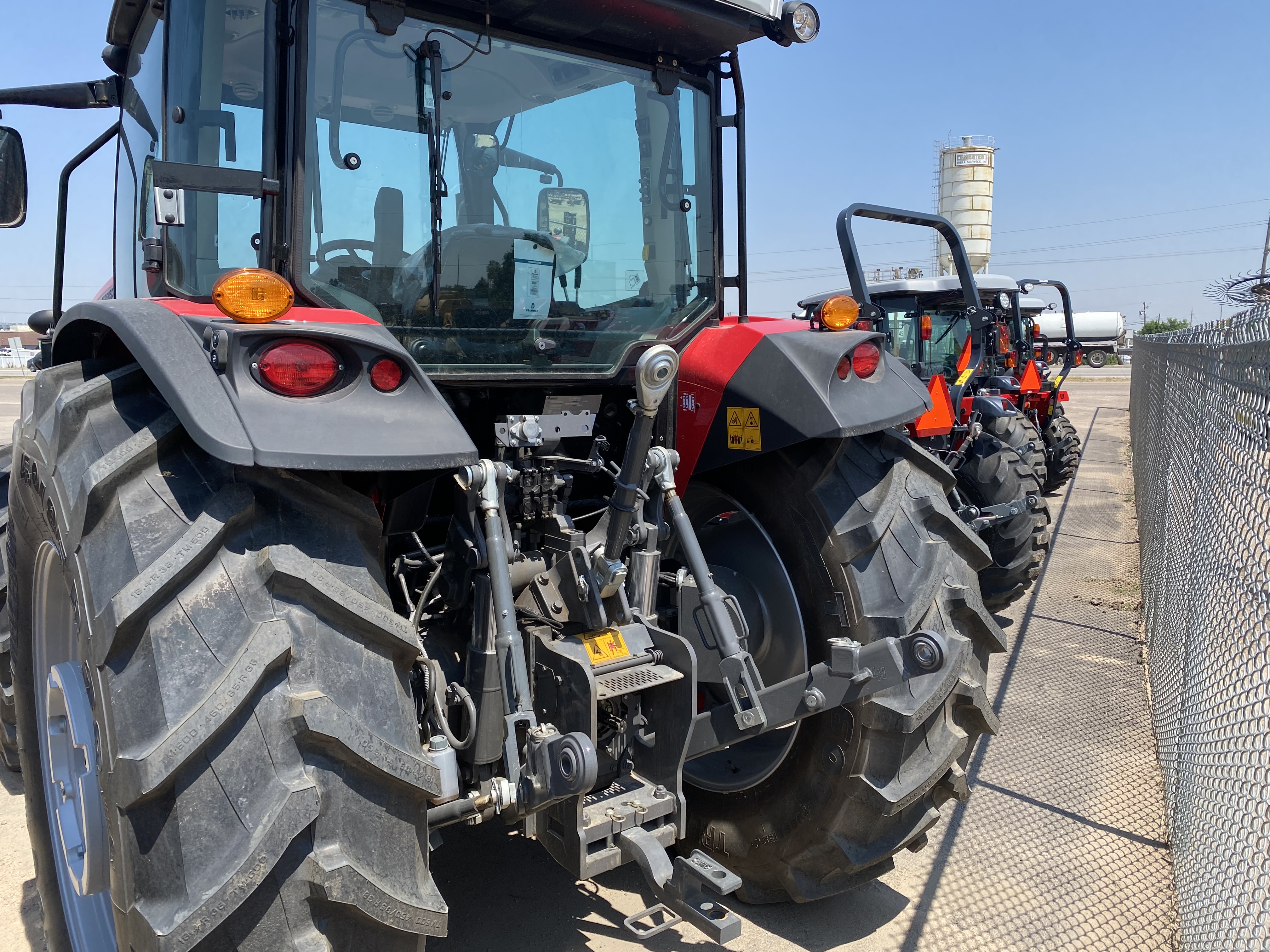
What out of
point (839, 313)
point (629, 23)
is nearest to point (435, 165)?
point (629, 23)

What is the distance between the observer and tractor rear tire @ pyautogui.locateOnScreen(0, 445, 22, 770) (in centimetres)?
313

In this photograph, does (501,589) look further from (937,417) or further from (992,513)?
(992,513)

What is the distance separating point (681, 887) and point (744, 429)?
1.22 metres

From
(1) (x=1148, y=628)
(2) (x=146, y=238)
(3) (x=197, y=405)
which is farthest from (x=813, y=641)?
(1) (x=1148, y=628)

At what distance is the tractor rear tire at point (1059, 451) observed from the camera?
1022 cm

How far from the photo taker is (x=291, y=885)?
149cm

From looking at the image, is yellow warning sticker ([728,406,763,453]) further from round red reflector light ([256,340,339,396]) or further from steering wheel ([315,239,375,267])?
round red reflector light ([256,340,339,396])

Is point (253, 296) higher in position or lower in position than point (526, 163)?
lower

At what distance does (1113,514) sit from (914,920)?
8348 mm

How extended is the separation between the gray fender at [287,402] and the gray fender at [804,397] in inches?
38.7

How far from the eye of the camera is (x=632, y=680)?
2182 mm

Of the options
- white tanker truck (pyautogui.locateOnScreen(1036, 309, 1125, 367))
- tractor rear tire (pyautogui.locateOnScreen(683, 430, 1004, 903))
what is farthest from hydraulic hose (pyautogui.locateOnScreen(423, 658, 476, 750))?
white tanker truck (pyautogui.locateOnScreen(1036, 309, 1125, 367))

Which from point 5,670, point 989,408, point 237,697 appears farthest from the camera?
point 989,408

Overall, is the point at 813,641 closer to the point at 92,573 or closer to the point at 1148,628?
the point at 92,573
